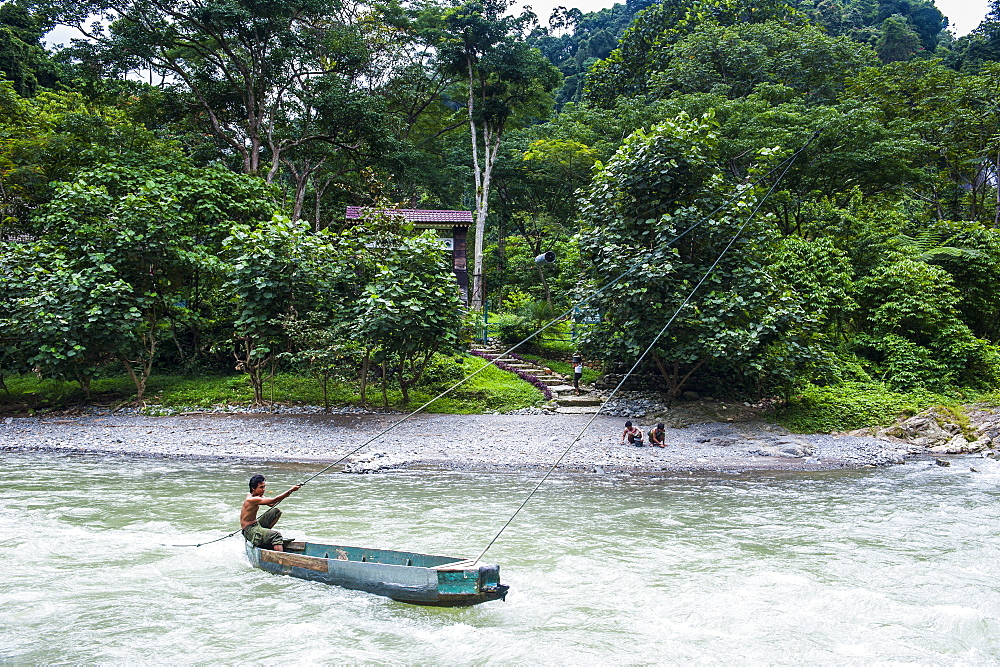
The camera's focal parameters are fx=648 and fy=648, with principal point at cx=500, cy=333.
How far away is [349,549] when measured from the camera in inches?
282

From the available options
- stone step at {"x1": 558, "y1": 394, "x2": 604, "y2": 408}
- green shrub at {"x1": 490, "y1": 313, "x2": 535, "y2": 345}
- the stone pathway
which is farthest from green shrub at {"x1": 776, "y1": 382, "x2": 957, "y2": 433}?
green shrub at {"x1": 490, "y1": 313, "x2": 535, "y2": 345}

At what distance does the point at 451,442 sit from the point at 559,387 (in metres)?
4.83

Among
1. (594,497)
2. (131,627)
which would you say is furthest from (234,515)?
(594,497)

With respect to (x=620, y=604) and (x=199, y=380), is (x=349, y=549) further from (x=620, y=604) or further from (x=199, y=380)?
(x=199, y=380)

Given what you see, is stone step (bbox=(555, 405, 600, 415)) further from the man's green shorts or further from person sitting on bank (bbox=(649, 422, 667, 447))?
the man's green shorts

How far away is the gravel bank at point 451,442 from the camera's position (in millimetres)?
12477

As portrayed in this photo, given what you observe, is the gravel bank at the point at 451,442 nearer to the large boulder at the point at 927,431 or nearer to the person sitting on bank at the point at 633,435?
the person sitting on bank at the point at 633,435

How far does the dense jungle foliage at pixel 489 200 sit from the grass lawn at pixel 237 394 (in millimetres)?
434

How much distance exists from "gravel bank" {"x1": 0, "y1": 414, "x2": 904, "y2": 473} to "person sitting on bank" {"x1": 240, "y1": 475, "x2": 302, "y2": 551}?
4.41 meters

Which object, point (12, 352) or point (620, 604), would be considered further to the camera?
point (12, 352)

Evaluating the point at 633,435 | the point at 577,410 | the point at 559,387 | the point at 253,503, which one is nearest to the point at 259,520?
the point at 253,503

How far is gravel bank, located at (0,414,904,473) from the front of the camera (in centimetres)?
1248

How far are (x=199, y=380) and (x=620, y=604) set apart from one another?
14.6m

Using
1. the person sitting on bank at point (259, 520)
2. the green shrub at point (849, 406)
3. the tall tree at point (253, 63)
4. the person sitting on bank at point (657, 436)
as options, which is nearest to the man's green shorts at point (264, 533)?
the person sitting on bank at point (259, 520)
